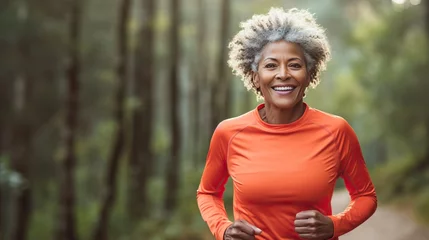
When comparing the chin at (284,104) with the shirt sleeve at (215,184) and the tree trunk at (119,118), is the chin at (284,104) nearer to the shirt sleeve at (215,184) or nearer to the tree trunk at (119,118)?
the shirt sleeve at (215,184)

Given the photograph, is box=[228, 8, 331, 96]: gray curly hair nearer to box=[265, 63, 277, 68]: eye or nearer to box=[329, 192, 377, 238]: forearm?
box=[265, 63, 277, 68]: eye

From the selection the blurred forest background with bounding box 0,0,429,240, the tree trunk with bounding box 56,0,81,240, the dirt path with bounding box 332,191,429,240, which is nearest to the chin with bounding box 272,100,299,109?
the blurred forest background with bounding box 0,0,429,240

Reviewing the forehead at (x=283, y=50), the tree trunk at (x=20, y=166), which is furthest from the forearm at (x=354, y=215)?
the tree trunk at (x=20, y=166)

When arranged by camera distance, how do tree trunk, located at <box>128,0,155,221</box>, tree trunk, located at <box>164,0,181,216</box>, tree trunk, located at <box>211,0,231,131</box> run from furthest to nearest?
tree trunk, located at <box>211,0,231,131</box> < tree trunk, located at <box>164,0,181,216</box> < tree trunk, located at <box>128,0,155,221</box>

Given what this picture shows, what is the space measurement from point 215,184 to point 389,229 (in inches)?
482

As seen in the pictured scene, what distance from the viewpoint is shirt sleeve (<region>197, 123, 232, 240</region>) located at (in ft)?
11.1

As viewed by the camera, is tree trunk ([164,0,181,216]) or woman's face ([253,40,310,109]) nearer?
woman's face ([253,40,310,109])

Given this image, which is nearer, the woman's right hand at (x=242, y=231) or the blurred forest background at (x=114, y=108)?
the woman's right hand at (x=242, y=231)

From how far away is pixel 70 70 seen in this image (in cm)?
1306

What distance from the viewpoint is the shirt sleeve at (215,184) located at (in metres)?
3.39

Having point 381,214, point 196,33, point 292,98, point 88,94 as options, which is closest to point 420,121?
point 381,214

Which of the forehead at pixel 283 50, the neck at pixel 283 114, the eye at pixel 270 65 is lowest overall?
the neck at pixel 283 114

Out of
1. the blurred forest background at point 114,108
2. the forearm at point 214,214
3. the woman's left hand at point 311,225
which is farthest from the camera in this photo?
the blurred forest background at point 114,108

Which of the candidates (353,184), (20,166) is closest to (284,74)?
(353,184)
